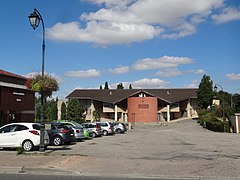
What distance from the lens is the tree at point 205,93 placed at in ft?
225

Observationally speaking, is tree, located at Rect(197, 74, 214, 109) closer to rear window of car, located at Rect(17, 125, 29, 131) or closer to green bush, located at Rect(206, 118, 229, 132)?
green bush, located at Rect(206, 118, 229, 132)

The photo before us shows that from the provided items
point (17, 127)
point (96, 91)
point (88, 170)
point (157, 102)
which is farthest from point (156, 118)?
point (88, 170)

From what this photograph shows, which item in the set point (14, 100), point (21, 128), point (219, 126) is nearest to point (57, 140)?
point (21, 128)

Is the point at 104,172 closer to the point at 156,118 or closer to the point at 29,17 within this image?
the point at 29,17

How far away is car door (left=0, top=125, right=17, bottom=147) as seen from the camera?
55.1ft

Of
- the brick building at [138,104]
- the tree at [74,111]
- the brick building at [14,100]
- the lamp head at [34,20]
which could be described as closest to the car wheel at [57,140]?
the brick building at [14,100]

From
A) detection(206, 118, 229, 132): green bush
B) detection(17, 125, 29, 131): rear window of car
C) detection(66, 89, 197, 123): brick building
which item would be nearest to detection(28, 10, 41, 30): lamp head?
detection(17, 125, 29, 131): rear window of car

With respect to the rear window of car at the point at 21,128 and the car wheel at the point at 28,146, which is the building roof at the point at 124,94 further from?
the car wheel at the point at 28,146

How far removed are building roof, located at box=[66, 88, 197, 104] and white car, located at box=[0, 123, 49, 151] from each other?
54.8 meters

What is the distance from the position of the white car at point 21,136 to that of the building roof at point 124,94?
54834 mm

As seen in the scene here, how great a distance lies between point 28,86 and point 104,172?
21.9 metres

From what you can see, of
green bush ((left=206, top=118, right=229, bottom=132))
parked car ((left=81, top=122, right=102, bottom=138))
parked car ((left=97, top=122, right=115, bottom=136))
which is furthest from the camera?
green bush ((left=206, top=118, right=229, bottom=132))

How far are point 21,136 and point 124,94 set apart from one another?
6086 cm

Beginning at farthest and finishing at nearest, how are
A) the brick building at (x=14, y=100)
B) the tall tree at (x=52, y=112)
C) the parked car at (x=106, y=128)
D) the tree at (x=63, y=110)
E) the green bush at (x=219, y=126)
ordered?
the tall tree at (x=52, y=112) → the tree at (x=63, y=110) → the green bush at (x=219, y=126) → the parked car at (x=106, y=128) → the brick building at (x=14, y=100)
